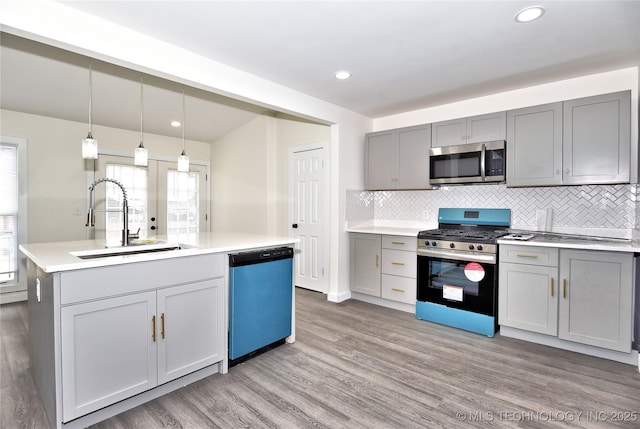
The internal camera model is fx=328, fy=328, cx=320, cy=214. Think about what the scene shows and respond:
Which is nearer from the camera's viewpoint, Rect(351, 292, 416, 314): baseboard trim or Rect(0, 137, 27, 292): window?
Rect(351, 292, 416, 314): baseboard trim

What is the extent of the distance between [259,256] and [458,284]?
203cm

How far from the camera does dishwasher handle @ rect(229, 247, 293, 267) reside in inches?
96.0

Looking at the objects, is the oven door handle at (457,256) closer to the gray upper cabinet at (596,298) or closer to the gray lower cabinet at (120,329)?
the gray upper cabinet at (596,298)

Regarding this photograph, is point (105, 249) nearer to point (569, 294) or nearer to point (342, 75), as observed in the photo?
point (342, 75)

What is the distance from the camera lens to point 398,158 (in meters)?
4.15

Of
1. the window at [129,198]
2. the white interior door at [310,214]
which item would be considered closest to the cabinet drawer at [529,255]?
the white interior door at [310,214]

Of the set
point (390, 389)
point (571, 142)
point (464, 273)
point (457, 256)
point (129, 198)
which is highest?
point (571, 142)

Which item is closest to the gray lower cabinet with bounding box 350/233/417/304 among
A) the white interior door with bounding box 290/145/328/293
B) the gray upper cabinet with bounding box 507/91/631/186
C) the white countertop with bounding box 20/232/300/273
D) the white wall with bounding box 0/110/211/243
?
the white interior door with bounding box 290/145/328/293

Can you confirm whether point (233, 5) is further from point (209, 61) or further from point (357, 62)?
point (357, 62)

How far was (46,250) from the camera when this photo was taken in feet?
7.07

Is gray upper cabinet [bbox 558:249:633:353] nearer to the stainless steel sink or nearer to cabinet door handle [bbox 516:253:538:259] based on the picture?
cabinet door handle [bbox 516:253:538:259]

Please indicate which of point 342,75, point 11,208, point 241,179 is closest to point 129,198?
point 11,208

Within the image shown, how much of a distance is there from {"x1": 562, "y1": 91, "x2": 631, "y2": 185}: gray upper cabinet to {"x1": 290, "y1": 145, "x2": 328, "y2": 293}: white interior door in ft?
8.67

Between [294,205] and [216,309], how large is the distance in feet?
8.72
